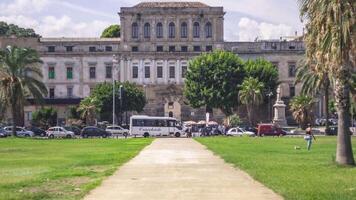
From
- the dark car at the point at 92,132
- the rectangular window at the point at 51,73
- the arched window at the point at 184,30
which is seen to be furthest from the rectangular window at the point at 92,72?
the dark car at the point at 92,132

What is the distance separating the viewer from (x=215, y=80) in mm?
113438

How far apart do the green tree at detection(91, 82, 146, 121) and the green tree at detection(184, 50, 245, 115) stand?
857cm

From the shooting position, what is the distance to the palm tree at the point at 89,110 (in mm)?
114875

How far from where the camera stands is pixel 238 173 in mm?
28969

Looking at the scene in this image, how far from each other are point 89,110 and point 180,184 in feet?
301

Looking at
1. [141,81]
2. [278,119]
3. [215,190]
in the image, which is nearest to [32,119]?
[141,81]

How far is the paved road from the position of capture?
20663mm

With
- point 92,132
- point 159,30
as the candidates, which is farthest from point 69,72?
point 92,132

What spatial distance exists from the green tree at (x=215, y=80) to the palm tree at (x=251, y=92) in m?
2.91

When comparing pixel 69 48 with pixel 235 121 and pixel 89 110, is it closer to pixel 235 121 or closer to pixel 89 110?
pixel 89 110

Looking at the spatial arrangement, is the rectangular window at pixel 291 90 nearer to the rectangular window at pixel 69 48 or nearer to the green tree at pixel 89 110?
the green tree at pixel 89 110

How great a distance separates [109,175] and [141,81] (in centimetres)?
10616

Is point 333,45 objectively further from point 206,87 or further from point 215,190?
point 206,87

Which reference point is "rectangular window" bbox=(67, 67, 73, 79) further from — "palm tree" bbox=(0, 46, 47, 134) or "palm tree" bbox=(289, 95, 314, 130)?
"palm tree" bbox=(0, 46, 47, 134)
